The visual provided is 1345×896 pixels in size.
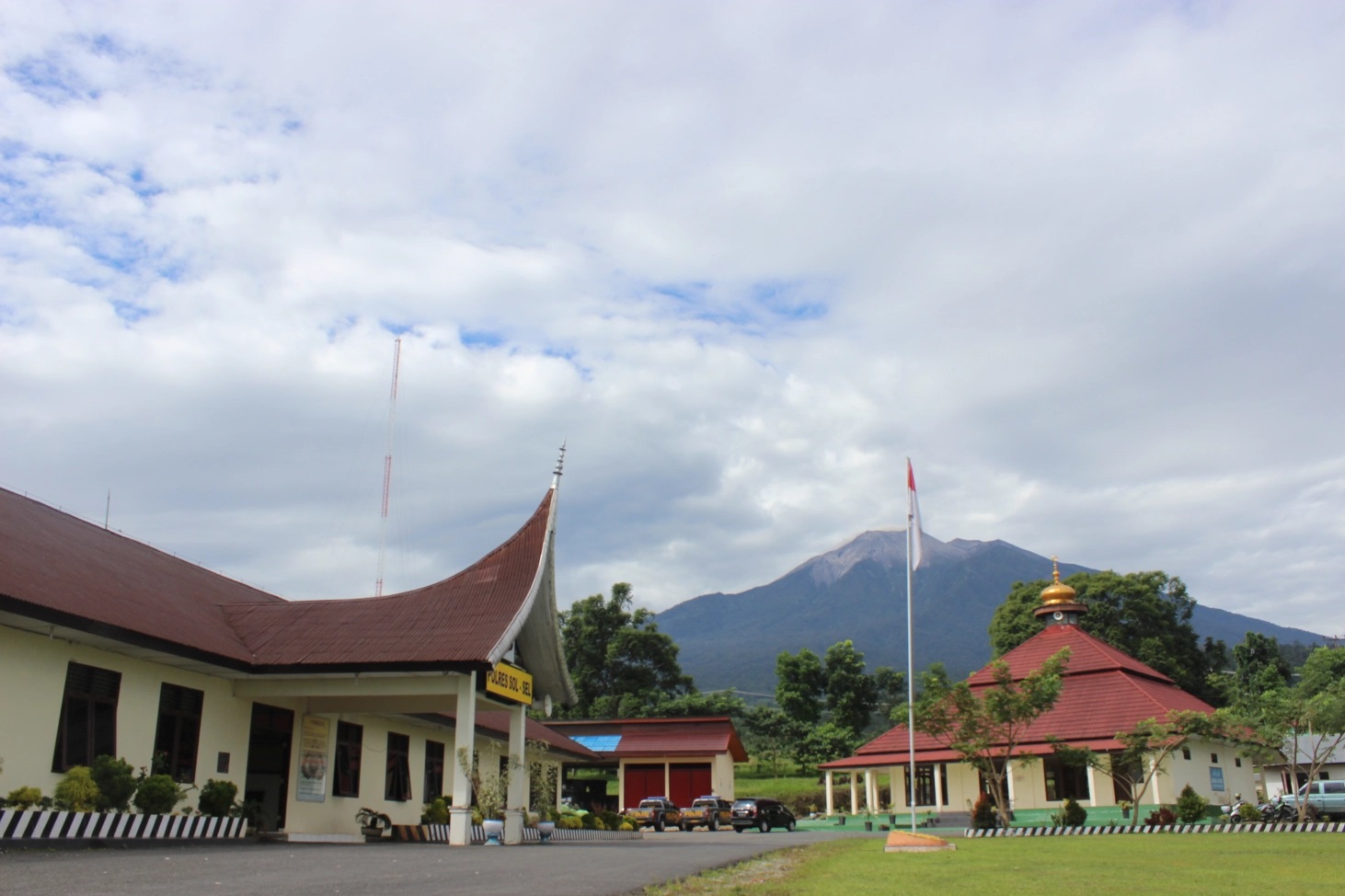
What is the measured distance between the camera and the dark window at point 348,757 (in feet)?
71.2

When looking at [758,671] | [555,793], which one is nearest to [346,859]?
[555,793]

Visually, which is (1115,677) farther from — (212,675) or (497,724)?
(212,675)

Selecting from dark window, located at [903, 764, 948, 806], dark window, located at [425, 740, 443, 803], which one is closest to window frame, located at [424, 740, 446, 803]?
dark window, located at [425, 740, 443, 803]

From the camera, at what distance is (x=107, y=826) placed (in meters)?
13.0

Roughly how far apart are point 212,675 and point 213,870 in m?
9.61

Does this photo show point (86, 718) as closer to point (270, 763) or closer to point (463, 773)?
point (463, 773)

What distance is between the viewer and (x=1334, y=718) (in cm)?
2777

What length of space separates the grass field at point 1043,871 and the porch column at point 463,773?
5155mm

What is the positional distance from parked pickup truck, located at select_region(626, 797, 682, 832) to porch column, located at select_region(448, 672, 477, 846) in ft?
58.2

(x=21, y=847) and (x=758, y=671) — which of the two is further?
(x=758, y=671)

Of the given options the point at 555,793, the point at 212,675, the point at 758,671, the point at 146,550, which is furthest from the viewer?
the point at 758,671

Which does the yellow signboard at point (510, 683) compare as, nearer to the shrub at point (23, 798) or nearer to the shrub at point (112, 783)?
the shrub at point (112, 783)

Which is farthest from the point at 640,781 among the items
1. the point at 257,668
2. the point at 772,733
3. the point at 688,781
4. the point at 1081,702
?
the point at 257,668

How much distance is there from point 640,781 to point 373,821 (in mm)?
23391
